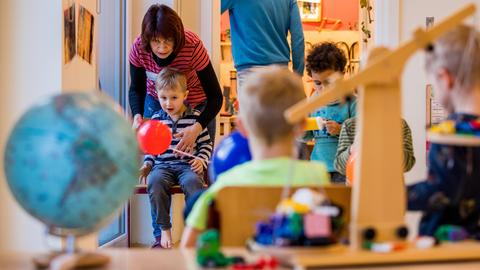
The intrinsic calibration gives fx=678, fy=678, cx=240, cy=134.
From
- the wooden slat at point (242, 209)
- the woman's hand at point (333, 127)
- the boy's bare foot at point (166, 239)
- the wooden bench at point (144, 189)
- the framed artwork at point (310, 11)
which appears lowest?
the boy's bare foot at point (166, 239)

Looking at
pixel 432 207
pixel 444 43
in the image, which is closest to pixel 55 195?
pixel 432 207

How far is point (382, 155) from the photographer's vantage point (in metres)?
1.51

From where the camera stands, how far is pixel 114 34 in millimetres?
4512

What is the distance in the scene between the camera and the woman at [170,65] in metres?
3.68


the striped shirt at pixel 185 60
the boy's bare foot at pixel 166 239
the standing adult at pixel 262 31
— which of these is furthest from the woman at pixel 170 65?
the boy's bare foot at pixel 166 239

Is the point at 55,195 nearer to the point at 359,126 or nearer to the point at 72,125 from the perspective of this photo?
the point at 72,125

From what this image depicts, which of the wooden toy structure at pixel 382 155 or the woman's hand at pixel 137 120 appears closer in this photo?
the wooden toy structure at pixel 382 155

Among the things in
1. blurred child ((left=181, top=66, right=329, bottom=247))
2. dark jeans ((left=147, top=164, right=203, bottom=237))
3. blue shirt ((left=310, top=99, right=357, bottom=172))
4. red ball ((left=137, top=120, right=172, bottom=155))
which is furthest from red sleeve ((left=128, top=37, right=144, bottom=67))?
blurred child ((left=181, top=66, right=329, bottom=247))

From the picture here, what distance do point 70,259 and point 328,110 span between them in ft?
8.28

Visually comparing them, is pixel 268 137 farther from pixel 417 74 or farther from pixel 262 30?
pixel 417 74

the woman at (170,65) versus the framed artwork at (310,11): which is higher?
the framed artwork at (310,11)

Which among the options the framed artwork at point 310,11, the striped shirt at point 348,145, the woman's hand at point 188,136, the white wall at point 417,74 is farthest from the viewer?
the framed artwork at point 310,11

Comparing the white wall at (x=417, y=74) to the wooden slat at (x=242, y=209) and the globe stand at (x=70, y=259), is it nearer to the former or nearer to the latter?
the wooden slat at (x=242, y=209)

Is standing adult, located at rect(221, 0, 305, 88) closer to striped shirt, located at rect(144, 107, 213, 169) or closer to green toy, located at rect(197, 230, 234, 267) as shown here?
striped shirt, located at rect(144, 107, 213, 169)
